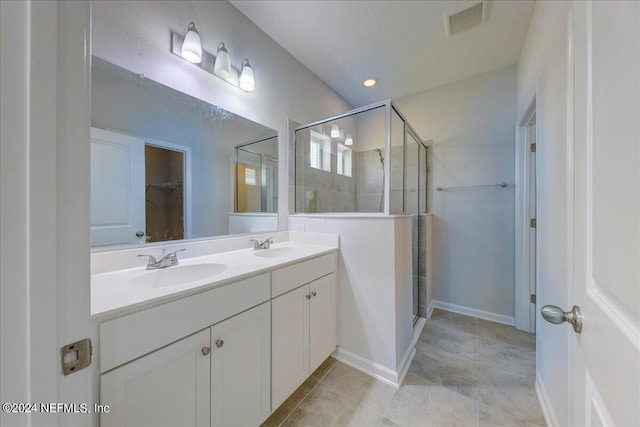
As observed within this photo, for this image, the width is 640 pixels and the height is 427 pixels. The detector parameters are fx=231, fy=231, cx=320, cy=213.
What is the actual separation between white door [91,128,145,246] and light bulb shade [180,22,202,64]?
0.61 meters

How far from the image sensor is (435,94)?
2.69 metres

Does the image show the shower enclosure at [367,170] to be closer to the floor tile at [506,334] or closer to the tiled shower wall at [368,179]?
the tiled shower wall at [368,179]

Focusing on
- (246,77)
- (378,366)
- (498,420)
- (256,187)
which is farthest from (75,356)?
(498,420)

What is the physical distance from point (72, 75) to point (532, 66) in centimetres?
247

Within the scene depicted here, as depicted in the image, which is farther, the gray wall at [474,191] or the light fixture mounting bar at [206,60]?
the gray wall at [474,191]

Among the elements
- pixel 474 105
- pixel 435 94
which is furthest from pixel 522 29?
pixel 435 94

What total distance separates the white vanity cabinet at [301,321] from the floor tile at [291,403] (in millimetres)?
105

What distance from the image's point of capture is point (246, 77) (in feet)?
5.57

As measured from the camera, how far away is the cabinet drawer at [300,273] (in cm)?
126

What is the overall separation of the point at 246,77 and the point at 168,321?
1637 mm

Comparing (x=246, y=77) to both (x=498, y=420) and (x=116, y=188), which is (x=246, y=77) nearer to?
(x=116, y=188)

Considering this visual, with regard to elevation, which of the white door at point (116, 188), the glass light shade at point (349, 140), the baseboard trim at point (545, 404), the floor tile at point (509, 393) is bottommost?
the floor tile at point (509, 393)

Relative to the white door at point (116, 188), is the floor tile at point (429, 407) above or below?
below

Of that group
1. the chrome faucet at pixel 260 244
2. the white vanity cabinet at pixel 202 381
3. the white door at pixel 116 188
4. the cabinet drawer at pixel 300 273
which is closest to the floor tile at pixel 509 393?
the cabinet drawer at pixel 300 273
